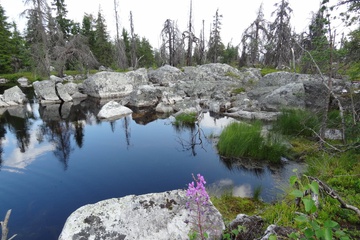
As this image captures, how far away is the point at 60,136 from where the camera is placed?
29.1 feet

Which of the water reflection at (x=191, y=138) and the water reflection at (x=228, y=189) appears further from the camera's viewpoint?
the water reflection at (x=191, y=138)

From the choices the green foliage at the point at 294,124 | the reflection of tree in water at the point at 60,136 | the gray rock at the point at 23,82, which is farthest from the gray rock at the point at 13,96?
the green foliage at the point at 294,124

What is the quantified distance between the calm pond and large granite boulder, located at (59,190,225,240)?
187cm

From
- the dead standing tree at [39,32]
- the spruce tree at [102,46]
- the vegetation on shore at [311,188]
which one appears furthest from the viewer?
the spruce tree at [102,46]

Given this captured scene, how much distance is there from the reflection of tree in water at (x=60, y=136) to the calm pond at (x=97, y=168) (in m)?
0.03

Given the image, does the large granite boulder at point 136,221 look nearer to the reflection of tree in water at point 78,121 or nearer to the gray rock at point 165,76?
the reflection of tree in water at point 78,121

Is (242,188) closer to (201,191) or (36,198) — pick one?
(201,191)

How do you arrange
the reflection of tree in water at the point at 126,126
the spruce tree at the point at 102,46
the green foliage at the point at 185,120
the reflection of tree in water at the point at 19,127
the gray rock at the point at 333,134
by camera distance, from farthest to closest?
the spruce tree at the point at 102,46, the green foliage at the point at 185,120, the reflection of tree in water at the point at 126,126, the reflection of tree in water at the point at 19,127, the gray rock at the point at 333,134

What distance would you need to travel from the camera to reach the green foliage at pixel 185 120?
33.1 feet

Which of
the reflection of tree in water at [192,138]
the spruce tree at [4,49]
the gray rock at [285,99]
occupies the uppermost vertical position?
the spruce tree at [4,49]

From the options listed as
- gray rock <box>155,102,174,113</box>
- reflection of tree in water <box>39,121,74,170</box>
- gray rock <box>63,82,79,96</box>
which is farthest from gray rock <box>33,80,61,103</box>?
gray rock <box>155,102,174,113</box>

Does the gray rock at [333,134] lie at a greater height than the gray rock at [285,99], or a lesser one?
lesser

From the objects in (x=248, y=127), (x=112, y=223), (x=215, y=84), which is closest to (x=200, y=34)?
(x=215, y=84)

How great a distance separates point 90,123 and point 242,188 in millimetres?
8149
